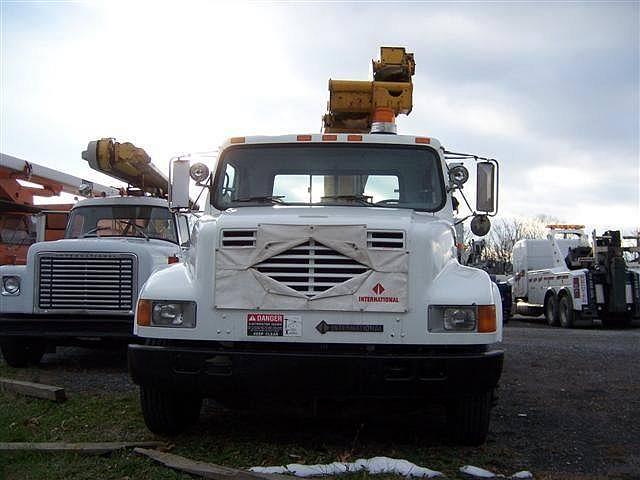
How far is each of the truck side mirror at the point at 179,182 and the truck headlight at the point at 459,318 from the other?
110 inches

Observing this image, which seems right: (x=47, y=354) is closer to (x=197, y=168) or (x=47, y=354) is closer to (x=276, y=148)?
(x=197, y=168)

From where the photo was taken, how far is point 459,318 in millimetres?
4383

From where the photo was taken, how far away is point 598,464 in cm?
453

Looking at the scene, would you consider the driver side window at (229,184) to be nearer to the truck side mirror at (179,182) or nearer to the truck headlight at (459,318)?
the truck side mirror at (179,182)

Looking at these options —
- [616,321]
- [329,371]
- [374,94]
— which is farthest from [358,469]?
[616,321]

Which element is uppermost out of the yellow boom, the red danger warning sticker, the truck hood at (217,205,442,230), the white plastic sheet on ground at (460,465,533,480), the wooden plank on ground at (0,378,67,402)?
the yellow boom

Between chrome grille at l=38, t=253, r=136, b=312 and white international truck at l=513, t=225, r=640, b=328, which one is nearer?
chrome grille at l=38, t=253, r=136, b=312

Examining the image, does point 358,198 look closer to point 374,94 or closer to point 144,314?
point 144,314

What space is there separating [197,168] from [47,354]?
5153mm

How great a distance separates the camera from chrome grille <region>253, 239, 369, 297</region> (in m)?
4.47

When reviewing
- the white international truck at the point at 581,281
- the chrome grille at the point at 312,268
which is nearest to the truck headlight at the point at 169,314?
the chrome grille at the point at 312,268

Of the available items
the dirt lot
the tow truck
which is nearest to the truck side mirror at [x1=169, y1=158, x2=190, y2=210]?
the dirt lot

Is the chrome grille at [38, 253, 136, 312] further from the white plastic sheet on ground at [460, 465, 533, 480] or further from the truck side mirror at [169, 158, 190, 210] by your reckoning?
the white plastic sheet on ground at [460, 465, 533, 480]

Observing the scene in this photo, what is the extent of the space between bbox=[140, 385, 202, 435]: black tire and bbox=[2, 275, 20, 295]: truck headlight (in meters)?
3.73
